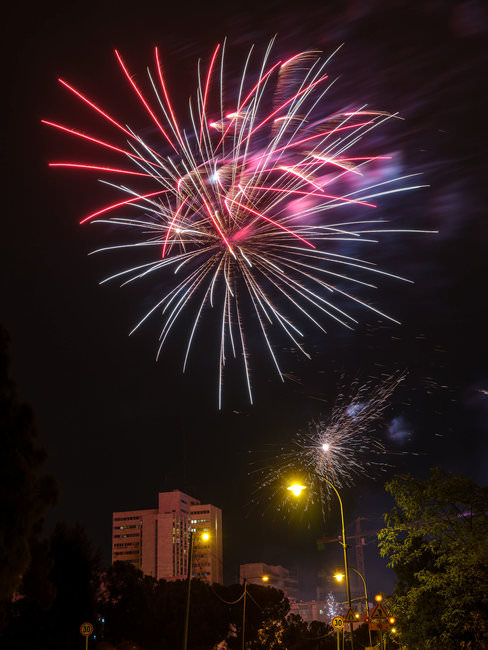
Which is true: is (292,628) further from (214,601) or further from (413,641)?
(413,641)

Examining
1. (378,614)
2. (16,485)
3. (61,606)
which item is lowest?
(378,614)

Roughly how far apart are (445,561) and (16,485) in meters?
13.2

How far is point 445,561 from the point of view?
2239 cm

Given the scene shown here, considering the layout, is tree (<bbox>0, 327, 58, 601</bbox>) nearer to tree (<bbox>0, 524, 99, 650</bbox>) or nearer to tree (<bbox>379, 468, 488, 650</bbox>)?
tree (<bbox>379, 468, 488, 650</bbox>)

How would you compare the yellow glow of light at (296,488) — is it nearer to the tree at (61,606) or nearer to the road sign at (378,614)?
the road sign at (378,614)

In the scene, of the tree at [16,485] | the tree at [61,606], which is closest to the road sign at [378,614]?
the tree at [16,485]

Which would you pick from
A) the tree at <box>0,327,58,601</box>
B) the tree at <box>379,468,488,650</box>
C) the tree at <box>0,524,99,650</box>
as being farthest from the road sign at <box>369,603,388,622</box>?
the tree at <box>0,524,99,650</box>

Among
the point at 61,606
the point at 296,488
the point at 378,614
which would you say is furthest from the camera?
the point at 61,606

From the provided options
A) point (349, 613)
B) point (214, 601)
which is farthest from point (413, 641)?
point (214, 601)

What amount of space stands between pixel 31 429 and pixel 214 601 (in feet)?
146

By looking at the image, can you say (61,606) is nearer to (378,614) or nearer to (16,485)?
(16,485)

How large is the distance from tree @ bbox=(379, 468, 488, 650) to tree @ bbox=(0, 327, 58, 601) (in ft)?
36.6

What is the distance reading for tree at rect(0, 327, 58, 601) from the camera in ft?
61.2

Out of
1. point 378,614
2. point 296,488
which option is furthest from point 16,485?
point 378,614
